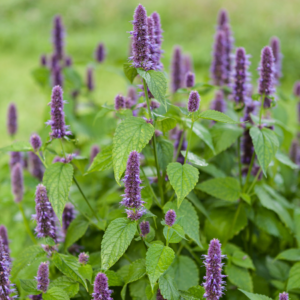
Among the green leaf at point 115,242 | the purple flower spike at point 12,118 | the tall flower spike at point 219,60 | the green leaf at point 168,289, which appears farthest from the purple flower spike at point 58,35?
the green leaf at point 168,289

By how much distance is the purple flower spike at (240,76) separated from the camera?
5.97 ft

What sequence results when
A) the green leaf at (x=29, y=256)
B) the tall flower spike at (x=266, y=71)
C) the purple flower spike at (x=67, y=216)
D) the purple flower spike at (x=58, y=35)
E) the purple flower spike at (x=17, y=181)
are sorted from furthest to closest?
the purple flower spike at (x=58, y=35)
the purple flower spike at (x=17, y=181)
the purple flower spike at (x=67, y=216)
the tall flower spike at (x=266, y=71)
the green leaf at (x=29, y=256)

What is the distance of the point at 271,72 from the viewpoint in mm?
1690

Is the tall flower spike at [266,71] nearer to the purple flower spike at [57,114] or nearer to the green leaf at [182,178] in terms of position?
the green leaf at [182,178]

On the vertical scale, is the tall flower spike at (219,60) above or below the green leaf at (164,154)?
above

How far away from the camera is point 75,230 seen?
171cm

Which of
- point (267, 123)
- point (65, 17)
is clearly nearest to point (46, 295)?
point (267, 123)

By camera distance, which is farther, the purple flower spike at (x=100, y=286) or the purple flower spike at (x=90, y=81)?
the purple flower spike at (x=90, y=81)

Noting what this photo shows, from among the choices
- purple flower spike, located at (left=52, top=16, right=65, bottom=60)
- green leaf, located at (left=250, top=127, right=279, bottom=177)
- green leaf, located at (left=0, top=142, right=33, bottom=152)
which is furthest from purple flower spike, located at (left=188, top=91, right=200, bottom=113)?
purple flower spike, located at (left=52, top=16, right=65, bottom=60)

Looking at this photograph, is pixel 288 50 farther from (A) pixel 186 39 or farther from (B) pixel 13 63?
(B) pixel 13 63

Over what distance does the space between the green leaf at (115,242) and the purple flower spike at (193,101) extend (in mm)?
466

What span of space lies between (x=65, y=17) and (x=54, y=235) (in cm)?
899

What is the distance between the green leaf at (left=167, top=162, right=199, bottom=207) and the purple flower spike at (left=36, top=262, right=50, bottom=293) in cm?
53

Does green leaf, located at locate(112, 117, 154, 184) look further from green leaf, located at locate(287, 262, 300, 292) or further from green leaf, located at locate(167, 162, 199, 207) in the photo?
green leaf, located at locate(287, 262, 300, 292)
